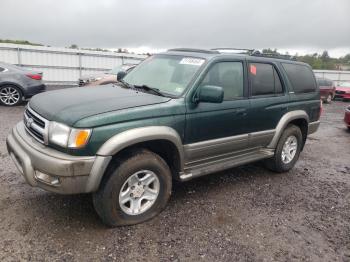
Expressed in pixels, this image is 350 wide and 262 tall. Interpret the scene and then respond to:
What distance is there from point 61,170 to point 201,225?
1.62m

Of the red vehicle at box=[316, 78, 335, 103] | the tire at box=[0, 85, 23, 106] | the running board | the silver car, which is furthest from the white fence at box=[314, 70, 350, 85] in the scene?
the running board

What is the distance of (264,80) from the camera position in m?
4.42

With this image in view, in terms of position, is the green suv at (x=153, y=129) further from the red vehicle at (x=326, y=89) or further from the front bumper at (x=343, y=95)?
the front bumper at (x=343, y=95)

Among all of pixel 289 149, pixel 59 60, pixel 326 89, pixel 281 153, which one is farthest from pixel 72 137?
pixel 326 89

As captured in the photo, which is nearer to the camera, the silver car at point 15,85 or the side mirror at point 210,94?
the side mirror at point 210,94

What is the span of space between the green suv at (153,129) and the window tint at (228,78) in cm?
1

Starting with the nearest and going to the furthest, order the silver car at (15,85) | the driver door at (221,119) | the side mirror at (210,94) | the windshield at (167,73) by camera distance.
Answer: the side mirror at (210,94) → the driver door at (221,119) → the windshield at (167,73) → the silver car at (15,85)

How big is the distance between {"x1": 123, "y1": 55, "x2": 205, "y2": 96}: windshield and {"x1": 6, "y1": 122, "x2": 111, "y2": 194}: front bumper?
1.27 meters

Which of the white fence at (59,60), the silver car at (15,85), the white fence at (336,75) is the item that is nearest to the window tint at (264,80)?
the silver car at (15,85)

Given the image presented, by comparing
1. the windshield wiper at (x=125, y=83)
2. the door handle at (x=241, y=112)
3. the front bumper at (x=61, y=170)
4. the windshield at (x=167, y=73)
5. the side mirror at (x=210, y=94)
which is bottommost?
the front bumper at (x=61, y=170)

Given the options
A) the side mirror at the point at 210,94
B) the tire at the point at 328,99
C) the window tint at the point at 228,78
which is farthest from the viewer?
the tire at the point at 328,99

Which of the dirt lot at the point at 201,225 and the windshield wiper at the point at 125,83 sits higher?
the windshield wiper at the point at 125,83

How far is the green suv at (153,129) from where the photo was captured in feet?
9.02

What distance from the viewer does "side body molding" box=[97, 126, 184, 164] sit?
2777 mm
